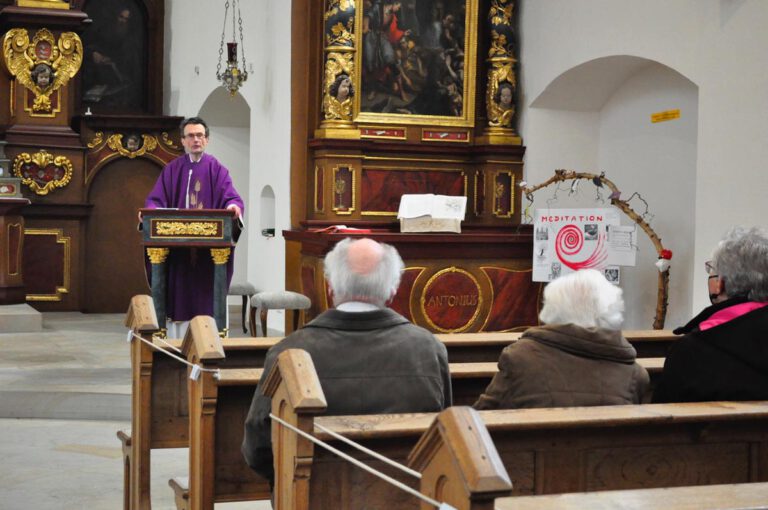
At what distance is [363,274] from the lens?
3.25m

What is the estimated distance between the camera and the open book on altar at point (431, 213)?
30.6ft

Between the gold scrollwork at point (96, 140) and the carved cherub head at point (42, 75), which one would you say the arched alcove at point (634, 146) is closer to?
the gold scrollwork at point (96, 140)

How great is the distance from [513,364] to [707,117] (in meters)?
5.27

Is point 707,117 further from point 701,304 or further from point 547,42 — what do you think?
point 547,42

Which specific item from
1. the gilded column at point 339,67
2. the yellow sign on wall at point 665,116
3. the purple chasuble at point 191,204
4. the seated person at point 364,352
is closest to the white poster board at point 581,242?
the yellow sign on wall at point 665,116

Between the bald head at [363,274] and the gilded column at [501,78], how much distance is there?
7181 millimetres

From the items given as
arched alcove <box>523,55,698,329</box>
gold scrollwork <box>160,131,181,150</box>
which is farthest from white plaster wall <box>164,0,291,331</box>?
arched alcove <box>523,55,698,329</box>

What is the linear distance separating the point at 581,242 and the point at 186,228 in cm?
321

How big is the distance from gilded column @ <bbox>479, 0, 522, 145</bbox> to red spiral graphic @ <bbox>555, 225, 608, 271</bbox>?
1802mm

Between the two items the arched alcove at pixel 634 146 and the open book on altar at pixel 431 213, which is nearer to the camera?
the arched alcove at pixel 634 146

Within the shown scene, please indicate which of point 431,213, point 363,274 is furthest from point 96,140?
point 363,274

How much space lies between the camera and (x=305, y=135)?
1027cm

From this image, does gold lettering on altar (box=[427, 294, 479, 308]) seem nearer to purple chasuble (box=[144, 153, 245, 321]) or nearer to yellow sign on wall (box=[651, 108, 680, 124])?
yellow sign on wall (box=[651, 108, 680, 124])

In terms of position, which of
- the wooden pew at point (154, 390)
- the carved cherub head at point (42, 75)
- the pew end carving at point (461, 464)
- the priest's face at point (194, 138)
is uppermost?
the carved cherub head at point (42, 75)
